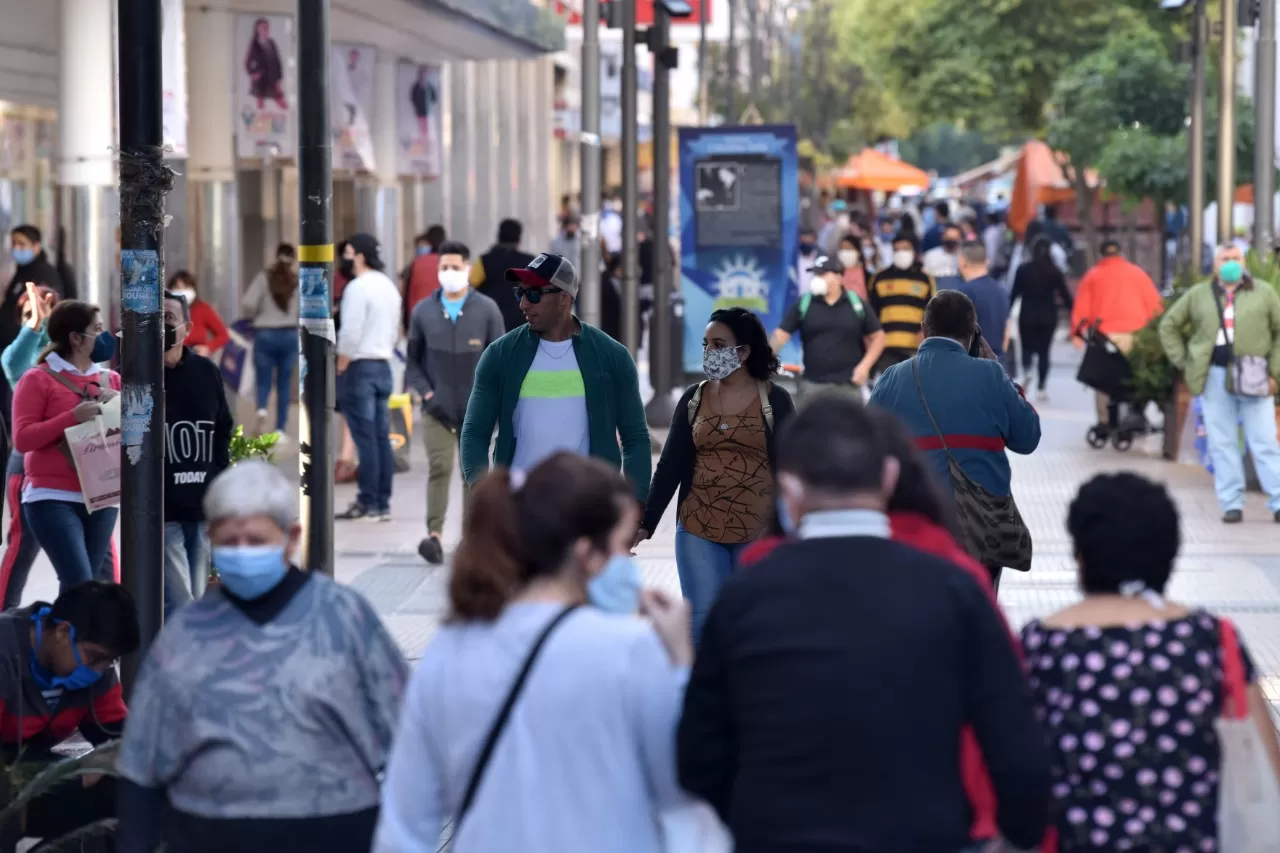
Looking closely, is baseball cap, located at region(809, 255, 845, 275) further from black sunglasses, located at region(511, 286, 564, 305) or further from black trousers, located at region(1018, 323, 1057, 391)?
black trousers, located at region(1018, 323, 1057, 391)

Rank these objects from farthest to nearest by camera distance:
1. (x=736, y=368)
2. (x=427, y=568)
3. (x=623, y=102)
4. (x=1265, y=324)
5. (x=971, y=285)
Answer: (x=623, y=102), (x=971, y=285), (x=1265, y=324), (x=427, y=568), (x=736, y=368)

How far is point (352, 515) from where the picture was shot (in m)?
14.2

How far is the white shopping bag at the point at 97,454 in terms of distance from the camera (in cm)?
843

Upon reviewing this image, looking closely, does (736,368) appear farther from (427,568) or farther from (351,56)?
(351,56)

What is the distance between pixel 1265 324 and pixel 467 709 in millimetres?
A: 10938

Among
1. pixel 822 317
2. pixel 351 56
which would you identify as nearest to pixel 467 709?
pixel 822 317

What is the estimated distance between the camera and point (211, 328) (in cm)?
1620

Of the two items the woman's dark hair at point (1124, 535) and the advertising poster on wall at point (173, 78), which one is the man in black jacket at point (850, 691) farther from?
the advertising poster on wall at point (173, 78)

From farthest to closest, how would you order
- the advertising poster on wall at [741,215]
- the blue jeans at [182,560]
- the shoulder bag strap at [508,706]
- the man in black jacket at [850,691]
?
1. the advertising poster on wall at [741,215]
2. the blue jeans at [182,560]
3. the shoulder bag strap at [508,706]
4. the man in black jacket at [850,691]

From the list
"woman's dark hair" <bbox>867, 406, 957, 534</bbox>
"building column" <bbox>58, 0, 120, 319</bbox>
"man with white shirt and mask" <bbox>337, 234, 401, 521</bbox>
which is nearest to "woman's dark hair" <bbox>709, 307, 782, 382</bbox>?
"woman's dark hair" <bbox>867, 406, 957, 534</bbox>

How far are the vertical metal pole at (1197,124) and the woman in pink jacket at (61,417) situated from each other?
14511mm

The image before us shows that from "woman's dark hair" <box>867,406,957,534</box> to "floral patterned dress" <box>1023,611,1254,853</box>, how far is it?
0.34 m

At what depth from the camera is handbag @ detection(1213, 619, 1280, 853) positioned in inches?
150

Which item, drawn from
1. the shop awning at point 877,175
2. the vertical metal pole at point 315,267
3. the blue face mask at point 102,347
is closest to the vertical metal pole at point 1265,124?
the vertical metal pole at point 315,267
